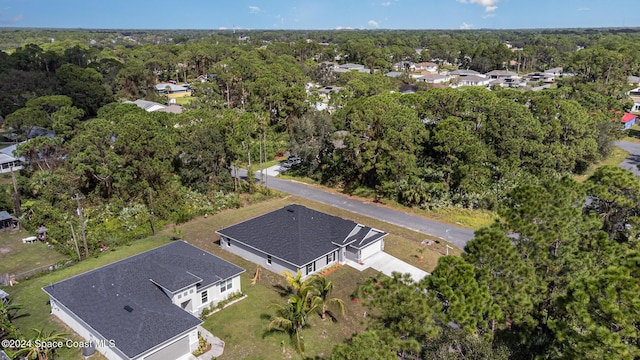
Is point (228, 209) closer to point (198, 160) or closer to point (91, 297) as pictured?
point (198, 160)

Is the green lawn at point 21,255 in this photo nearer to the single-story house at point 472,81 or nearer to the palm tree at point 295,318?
the palm tree at point 295,318

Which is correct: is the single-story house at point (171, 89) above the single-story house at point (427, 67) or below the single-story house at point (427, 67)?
below

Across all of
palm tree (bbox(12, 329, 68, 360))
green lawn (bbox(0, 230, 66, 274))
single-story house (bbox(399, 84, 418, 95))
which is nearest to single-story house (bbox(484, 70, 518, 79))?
single-story house (bbox(399, 84, 418, 95))

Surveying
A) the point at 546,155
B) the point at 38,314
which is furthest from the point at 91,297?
the point at 546,155

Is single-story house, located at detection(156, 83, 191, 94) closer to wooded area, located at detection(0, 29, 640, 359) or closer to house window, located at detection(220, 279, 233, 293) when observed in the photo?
wooded area, located at detection(0, 29, 640, 359)

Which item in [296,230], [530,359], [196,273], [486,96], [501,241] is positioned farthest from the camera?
[486,96]

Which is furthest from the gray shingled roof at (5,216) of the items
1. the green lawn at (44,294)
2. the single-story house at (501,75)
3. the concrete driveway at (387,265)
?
the single-story house at (501,75)
